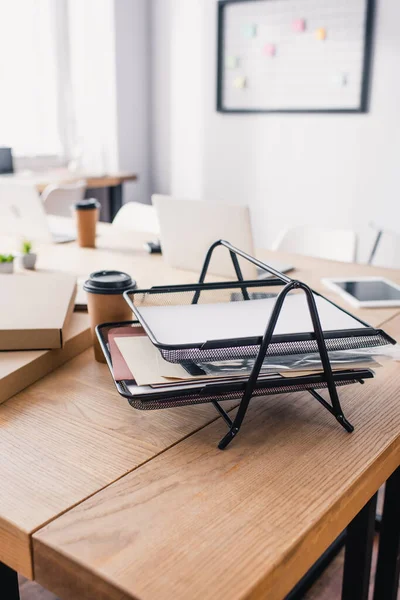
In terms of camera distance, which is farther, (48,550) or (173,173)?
(173,173)

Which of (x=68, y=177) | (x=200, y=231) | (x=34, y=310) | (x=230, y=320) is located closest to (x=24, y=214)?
(x=200, y=231)

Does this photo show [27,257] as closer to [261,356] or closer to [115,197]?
[261,356]

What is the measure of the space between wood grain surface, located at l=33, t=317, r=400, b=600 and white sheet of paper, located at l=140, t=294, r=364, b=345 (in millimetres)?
118

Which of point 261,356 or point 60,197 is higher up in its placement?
point 261,356

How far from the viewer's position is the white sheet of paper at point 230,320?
2.25 feet

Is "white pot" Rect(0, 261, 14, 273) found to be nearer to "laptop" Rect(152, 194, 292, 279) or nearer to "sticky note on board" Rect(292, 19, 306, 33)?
"laptop" Rect(152, 194, 292, 279)

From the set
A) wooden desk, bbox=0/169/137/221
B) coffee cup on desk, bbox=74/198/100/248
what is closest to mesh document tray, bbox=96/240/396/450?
coffee cup on desk, bbox=74/198/100/248

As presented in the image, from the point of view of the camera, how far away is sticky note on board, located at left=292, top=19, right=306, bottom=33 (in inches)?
136

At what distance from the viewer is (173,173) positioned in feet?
14.4

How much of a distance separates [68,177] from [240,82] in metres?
1.27

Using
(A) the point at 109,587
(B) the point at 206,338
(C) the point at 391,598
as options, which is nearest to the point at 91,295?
(B) the point at 206,338

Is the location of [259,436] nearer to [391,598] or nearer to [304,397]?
[304,397]

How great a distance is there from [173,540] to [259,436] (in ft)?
0.69

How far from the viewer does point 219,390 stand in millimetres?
652
